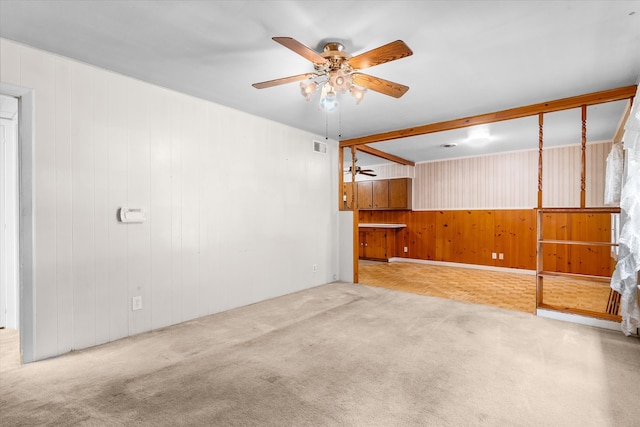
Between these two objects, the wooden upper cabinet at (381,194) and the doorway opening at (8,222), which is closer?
the doorway opening at (8,222)

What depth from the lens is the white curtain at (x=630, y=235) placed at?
2549 mm

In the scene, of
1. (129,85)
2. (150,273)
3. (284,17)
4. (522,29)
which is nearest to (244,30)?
(284,17)

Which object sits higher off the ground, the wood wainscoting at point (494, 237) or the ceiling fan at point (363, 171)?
the ceiling fan at point (363, 171)

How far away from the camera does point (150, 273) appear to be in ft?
10.5

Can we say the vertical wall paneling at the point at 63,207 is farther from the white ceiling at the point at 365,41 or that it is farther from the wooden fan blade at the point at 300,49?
the wooden fan blade at the point at 300,49

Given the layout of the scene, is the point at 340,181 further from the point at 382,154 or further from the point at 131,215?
the point at 131,215

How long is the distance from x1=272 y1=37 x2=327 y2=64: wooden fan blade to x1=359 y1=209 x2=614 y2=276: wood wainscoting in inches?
230

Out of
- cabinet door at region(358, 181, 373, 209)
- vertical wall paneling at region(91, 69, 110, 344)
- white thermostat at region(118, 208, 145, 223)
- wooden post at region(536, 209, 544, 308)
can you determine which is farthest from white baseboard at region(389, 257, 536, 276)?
vertical wall paneling at region(91, 69, 110, 344)

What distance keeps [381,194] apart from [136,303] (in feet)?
20.3

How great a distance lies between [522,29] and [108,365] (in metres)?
3.88

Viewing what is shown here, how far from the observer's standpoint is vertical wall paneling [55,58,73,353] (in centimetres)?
262

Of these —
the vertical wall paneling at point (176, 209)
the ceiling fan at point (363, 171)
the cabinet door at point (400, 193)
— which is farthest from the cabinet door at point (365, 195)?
the vertical wall paneling at point (176, 209)

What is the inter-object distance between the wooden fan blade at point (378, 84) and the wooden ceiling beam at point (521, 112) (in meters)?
2.10

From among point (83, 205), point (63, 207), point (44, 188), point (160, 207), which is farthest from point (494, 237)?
point (44, 188)
